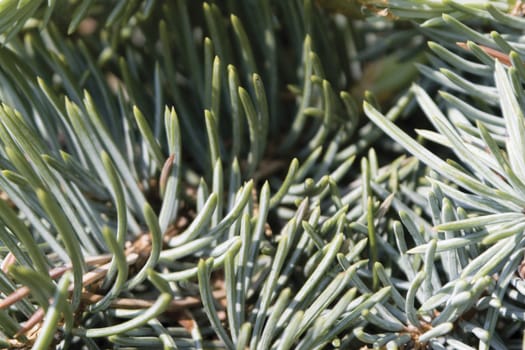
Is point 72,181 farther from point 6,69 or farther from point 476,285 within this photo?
point 476,285

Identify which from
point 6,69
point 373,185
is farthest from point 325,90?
point 6,69

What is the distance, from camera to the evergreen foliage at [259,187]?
31cm

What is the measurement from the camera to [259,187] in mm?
412

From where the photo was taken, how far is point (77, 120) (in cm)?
34

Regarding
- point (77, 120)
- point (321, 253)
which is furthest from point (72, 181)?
point (321, 253)

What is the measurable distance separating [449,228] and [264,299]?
0.10 meters

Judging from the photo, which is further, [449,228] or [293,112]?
[293,112]

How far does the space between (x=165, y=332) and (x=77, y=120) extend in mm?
119

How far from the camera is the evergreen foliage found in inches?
12.1

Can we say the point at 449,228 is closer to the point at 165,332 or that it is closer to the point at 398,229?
the point at 398,229

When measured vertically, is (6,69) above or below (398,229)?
above

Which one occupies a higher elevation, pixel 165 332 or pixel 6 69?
pixel 6 69

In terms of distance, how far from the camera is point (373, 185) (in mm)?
360

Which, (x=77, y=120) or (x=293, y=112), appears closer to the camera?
(x=77, y=120)
